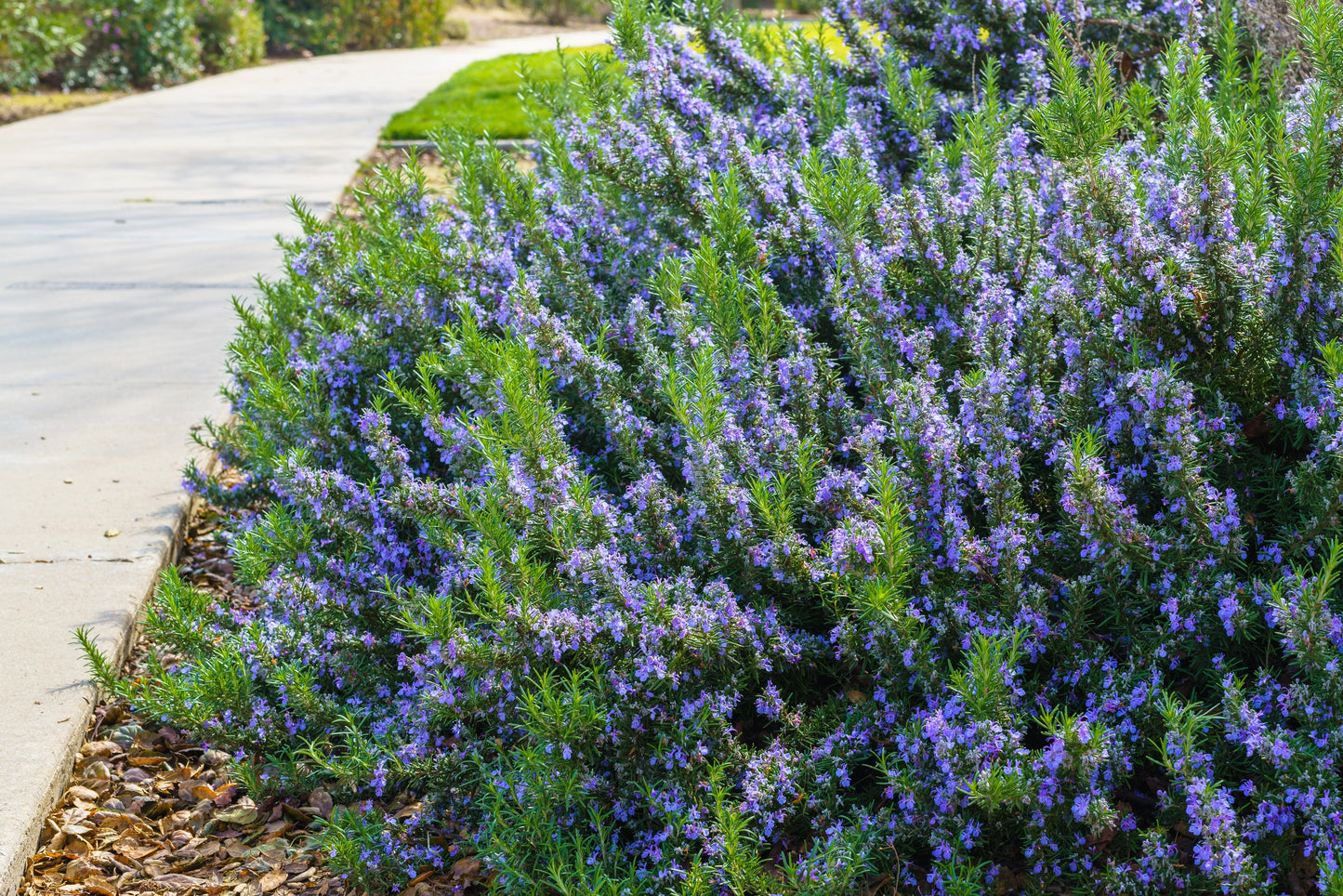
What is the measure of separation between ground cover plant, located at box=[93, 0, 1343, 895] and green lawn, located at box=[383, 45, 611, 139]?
5.70m

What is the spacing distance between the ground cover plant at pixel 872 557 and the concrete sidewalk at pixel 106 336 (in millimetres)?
347

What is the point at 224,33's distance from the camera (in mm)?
16422

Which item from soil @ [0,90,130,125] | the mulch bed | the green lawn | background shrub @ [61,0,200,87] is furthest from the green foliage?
the mulch bed

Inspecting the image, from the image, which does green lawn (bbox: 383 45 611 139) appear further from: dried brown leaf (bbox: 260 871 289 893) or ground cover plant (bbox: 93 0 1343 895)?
dried brown leaf (bbox: 260 871 289 893)

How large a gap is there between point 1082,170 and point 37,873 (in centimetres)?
279

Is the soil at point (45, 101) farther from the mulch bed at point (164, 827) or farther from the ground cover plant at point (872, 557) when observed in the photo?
the ground cover plant at point (872, 557)

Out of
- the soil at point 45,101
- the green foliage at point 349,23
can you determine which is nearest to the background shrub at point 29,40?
the soil at point 45,101

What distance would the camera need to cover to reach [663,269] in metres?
2.59

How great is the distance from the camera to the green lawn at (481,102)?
29.9 feet

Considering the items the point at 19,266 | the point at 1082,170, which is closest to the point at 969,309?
the point at 1082,170

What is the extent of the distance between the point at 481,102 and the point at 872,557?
9.16m

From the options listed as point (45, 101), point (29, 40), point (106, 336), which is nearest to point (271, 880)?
point (106, 336)

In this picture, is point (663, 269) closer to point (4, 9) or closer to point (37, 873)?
point (37, 873)

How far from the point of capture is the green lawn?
910 centimetres
